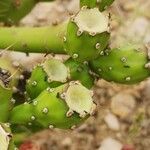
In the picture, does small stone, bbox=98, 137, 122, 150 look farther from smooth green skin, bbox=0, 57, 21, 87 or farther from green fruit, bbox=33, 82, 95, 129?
green fruit, bbox=33, 82, 95, 129

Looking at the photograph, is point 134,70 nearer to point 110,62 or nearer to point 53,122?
point 110,62

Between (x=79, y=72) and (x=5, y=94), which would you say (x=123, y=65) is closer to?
(x=79, y=72)

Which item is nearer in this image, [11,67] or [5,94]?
[5,94]

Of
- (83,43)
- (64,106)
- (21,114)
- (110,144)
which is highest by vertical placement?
(83,43)

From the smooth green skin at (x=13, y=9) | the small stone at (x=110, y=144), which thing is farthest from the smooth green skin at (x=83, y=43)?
the small stone at (x=110, y=144)

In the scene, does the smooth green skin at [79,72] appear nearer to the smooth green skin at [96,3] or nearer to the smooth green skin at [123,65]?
the smooth green skin at [123,65]

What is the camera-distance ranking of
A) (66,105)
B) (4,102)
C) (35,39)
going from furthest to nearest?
(35,39) → (4,102) → (66,105)

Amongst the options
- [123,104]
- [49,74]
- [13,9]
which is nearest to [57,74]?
[49,74]
